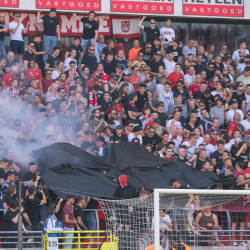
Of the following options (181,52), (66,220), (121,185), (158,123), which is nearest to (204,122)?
(158,123)

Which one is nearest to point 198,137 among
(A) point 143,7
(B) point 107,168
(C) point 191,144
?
(C) point 191,144

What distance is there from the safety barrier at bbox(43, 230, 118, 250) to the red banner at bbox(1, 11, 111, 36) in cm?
917

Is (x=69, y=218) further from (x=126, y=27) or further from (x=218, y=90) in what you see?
(x=126, y=27)

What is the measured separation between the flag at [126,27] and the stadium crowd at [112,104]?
49 centimetres

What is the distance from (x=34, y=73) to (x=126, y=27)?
5.22m

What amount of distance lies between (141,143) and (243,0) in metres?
9.03

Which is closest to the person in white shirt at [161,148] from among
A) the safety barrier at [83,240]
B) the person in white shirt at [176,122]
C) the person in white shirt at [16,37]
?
the person in white shirt at [176,122]

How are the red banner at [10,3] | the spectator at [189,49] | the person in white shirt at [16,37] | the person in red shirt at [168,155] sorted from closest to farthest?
1. the person in red shirt at [168,155]
2. the person in white shirt at [16,37]
3. the red banner at [10,3]
4. the spectator at [189,49]

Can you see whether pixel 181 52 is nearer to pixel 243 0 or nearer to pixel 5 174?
pixel 243 0

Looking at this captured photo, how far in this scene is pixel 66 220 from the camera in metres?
11.0

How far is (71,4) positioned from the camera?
18.2m

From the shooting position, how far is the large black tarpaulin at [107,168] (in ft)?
38.7

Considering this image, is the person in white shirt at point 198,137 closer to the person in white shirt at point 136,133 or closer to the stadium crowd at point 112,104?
the stadium crowd at point 112,104

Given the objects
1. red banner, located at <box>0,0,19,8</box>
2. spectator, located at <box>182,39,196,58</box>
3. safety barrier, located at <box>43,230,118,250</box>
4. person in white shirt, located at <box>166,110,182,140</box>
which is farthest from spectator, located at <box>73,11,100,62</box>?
safety barrier, located at <box>43,230,118,250</box>
